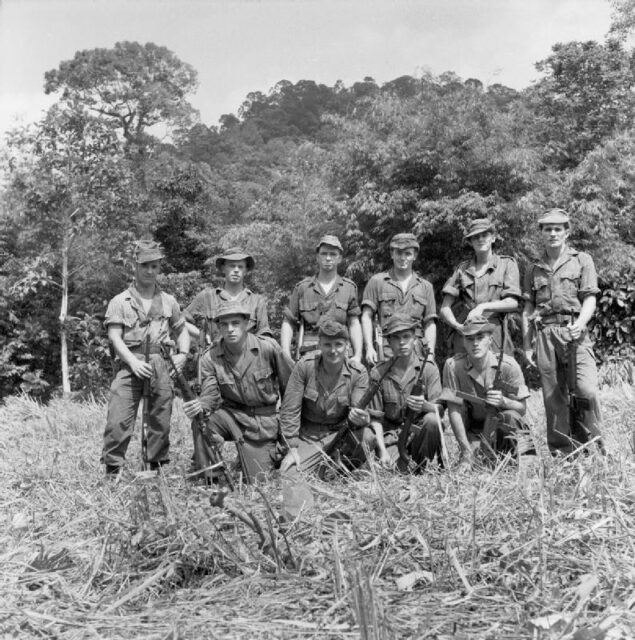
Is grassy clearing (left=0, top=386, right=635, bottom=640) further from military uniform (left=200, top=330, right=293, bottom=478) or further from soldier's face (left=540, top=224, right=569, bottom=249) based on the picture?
soldier's face (left=540, top=224, right=569, bottom=249)

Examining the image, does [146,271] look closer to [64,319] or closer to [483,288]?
[483,288]

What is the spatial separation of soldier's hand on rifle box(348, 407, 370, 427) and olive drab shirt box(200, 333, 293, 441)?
699 millimetres

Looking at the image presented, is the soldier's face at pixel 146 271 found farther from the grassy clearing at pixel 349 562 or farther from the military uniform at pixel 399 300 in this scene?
the grassy clearing at pixel 349 562

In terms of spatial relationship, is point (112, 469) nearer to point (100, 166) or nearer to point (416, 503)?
point (416, 503)

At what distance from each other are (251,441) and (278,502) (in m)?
1.45

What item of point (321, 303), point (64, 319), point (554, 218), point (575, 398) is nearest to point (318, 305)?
point (321, 303)

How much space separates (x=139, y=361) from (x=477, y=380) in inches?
90.7

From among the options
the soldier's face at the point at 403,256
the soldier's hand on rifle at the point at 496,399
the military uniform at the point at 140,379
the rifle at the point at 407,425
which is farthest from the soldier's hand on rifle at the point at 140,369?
the soldier's hand on rifle at the point at 496,399

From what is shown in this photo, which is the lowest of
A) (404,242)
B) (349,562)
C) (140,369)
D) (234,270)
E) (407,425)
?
(349,562)

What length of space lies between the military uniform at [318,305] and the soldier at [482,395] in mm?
1150

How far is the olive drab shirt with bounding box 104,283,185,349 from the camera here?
5348 mm

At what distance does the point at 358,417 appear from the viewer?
4.78 m

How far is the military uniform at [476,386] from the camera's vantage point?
15.8 feet

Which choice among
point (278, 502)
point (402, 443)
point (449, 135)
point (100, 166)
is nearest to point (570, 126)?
point (449, 135)
